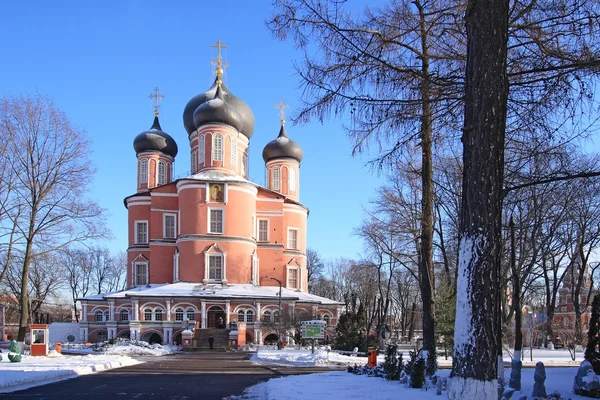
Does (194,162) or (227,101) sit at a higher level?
(227,101)

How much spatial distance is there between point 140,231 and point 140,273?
3378mm

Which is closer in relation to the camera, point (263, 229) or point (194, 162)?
point (194, 162)

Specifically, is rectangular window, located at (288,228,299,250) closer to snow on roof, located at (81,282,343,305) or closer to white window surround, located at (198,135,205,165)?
snow on roof, located at (81,282,343,305)

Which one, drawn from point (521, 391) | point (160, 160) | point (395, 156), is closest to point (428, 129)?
point (395, 156)

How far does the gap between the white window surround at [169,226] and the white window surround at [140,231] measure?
7.34ft

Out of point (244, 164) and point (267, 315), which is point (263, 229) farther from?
point (267, 315)

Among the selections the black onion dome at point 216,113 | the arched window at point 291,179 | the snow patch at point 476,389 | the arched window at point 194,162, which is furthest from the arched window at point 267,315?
the snow patch at point 476,389

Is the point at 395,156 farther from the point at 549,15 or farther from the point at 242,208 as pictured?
the point at 242,208

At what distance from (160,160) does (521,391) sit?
142 ft

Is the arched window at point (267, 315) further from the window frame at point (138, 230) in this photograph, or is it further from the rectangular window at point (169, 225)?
the window frame at point (138, 230)

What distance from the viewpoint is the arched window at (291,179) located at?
178 feet

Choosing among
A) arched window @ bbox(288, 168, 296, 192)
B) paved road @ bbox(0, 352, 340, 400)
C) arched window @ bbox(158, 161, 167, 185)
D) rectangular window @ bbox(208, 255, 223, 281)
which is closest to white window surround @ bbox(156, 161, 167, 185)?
arched window @ bbox(158, 161, 167, 185)

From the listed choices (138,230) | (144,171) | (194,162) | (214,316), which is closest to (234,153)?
(194,162)

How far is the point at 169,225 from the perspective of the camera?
48.4 meters
